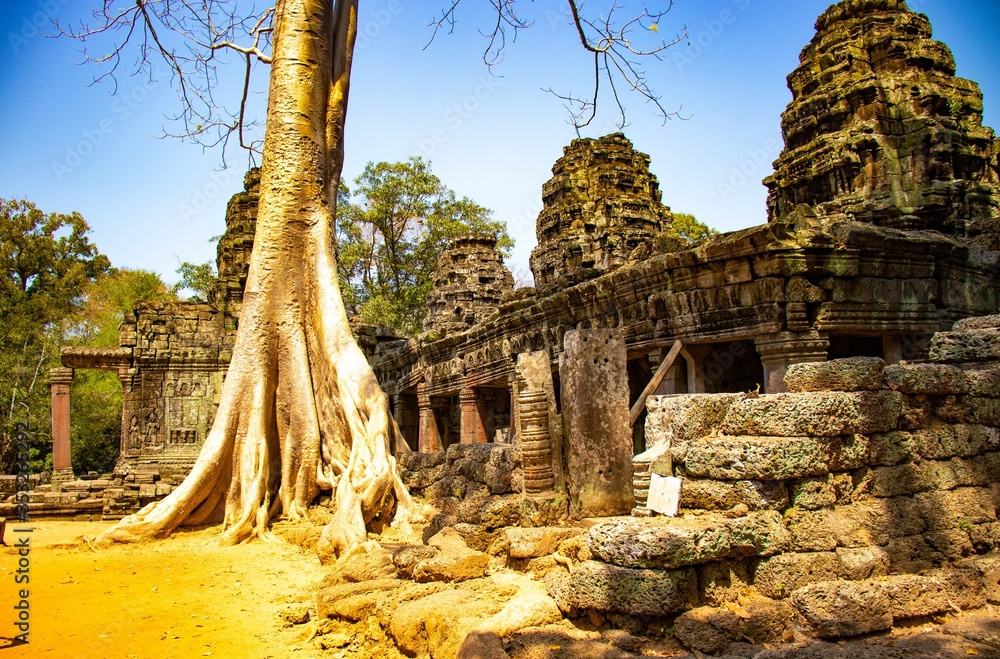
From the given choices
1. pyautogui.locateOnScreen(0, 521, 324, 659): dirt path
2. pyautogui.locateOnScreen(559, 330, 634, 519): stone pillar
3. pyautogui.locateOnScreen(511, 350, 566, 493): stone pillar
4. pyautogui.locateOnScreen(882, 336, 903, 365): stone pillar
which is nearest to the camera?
pyautogui.locateOnScreen(0, 521, 324, 659): dirt path

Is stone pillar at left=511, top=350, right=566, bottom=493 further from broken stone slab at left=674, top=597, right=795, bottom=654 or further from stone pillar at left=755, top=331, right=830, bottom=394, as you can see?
stone pillar at left=755, top=331, right=830, bottom=394

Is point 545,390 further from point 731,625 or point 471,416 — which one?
point 471,416

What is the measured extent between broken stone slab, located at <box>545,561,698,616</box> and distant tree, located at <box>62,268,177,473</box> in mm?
20309

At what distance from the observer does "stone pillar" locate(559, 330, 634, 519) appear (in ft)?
14.9

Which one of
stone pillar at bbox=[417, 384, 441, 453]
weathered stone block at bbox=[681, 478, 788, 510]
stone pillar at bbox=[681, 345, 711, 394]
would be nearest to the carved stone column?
weathered stone block at bbox=[681, 478, 788, 510]

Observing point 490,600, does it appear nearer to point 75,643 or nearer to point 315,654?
point 315,654

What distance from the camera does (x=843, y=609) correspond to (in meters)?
2.55

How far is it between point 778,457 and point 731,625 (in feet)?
2.53

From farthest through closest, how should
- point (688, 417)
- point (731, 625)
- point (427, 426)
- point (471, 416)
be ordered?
point (427, 426)
point (471, 416)
point (688, 417)
point (731, 625)

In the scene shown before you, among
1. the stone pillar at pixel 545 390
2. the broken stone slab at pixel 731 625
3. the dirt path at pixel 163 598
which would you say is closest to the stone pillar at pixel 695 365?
the stone pillar at pixel 545 390

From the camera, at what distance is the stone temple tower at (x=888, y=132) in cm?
945

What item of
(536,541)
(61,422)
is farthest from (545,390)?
(61,422)

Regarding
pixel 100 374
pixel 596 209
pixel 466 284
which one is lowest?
pixel 100 374

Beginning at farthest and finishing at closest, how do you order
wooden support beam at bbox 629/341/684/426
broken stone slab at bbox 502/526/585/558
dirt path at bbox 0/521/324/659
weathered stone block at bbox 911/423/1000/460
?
wooden support beam at bbox 629/341/684/426 < broken stone slab at bbox 502/526/585/558 < dirt path at bbox 0/521/324/659 < weathered stone block at bbox 911/423/1000/460
